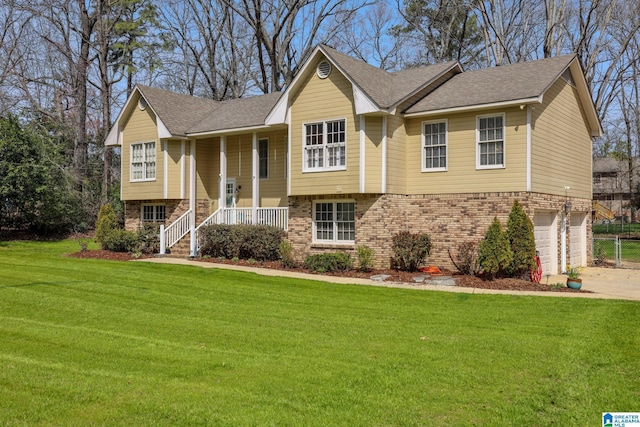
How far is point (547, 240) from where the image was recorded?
17.8 meters

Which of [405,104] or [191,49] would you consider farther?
[191,49]

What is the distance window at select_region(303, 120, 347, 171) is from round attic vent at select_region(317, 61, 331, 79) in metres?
1.61

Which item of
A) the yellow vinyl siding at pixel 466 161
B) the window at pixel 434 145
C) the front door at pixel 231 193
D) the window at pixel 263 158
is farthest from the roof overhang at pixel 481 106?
the front door at pixel 231 193

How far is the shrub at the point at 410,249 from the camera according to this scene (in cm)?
1662

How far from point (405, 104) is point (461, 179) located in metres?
3.16

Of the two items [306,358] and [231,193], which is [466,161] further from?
[306,358]

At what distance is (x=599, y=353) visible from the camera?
7375 millimetres

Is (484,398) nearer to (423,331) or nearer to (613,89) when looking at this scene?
(423,331)

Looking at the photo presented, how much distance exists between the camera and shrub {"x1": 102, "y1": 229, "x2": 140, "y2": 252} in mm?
21306

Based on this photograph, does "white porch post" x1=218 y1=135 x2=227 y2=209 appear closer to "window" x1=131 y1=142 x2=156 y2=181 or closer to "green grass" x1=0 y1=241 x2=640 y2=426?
"window" x1=131 y1=142 x2=156 y2=181

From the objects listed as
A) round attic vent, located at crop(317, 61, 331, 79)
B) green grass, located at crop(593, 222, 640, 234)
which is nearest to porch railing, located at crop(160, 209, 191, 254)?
round attic vent, located at crop(317, 61, 331, 79)

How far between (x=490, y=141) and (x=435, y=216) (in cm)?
288

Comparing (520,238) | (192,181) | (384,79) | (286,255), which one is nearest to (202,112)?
(192,181)

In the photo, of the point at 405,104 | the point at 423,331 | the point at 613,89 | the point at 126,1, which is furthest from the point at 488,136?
the point at 126,1
